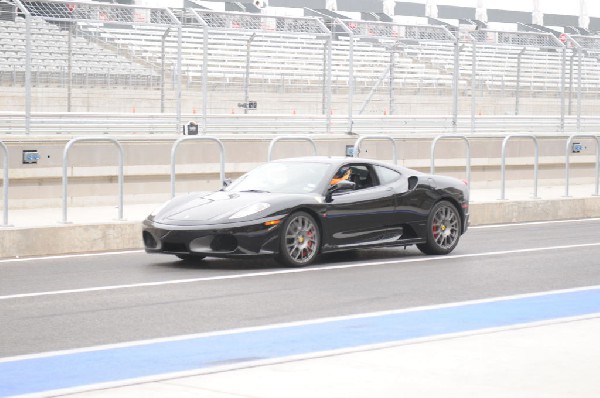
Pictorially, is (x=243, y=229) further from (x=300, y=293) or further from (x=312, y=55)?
(x=312, y=55)

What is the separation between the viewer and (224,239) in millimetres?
13914

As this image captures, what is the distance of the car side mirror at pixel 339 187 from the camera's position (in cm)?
1461

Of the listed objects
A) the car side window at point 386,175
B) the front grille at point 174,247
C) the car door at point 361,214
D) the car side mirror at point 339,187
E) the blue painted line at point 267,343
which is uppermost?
the car side window at point 386,175

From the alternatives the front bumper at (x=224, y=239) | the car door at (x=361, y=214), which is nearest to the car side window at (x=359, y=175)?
the car door at (x=361, y=214)

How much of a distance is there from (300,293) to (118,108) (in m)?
10.0

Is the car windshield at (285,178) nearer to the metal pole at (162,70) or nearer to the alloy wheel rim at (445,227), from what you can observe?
the alloy wheel rim at (445,227)

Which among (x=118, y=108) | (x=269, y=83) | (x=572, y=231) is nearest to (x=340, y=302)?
(x=572, y=231)

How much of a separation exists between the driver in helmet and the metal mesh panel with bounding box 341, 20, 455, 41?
10.0 m

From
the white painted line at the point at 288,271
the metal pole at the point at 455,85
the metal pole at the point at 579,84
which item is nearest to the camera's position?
the white painted line at the point at 288,271

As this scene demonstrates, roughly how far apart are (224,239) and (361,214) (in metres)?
1.79

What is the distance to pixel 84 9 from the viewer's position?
2097 centimetres

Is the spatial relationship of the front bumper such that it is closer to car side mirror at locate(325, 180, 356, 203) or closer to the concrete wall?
car side mirror at locate(325, 180, 356, 203)

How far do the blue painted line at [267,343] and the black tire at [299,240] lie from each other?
10.2 ft

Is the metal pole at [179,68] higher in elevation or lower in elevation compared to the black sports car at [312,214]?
higher
